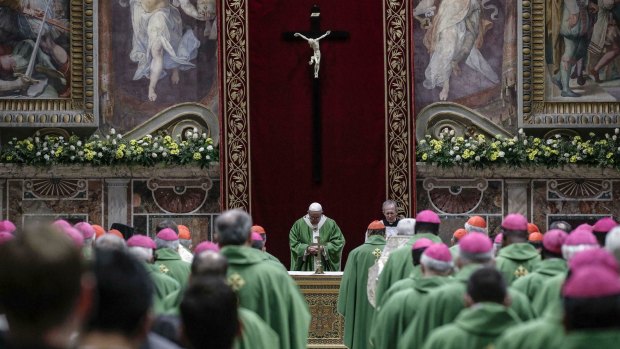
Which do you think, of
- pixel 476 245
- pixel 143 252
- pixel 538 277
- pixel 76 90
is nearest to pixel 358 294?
pixel 143 252

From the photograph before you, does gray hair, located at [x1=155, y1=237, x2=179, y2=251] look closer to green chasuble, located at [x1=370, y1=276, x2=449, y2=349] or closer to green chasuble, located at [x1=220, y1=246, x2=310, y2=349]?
green chasuble, located at [x1=220, y1=246, x2=310, y2=349]

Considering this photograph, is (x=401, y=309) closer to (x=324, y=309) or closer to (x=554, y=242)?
(x=554, y=242)

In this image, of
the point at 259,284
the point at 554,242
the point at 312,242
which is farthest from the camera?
the point at 312,242

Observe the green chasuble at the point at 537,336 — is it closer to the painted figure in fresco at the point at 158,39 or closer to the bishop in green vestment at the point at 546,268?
the bishop in green vestment at the point at 546,268

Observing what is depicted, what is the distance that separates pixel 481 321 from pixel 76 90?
43.1 feet

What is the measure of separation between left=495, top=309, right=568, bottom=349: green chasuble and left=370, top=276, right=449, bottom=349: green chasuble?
97.4 inches

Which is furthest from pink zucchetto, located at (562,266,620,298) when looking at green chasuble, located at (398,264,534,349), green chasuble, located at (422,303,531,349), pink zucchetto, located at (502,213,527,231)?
pink zucchetto, located at (502,213,527,231)

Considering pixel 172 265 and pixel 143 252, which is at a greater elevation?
pixel 143 252

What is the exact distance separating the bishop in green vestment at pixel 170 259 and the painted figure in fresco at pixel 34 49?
818cm

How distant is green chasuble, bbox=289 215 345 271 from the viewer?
16.0 m

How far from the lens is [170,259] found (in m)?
9.71

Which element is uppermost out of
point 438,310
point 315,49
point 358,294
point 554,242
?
point 315,49

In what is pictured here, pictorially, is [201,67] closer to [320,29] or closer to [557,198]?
[320,29]

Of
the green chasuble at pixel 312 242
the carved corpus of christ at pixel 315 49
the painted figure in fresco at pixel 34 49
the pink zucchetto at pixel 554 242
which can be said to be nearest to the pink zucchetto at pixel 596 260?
the pink zucchetto at pixel 554 242
